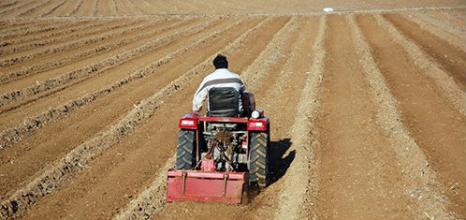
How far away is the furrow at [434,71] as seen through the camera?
13246mm

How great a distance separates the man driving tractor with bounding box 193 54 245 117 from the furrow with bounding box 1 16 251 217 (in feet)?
9.02

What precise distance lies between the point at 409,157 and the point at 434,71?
714 cm

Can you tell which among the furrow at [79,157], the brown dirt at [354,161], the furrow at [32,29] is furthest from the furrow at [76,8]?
the brown dirt at [354,161]

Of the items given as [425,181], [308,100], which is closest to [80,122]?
[308,100]

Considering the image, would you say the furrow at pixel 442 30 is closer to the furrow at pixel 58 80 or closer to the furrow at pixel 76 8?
the furrow at pixel 58 80

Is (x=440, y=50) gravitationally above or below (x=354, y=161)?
above

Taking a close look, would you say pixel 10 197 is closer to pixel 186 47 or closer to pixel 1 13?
pixel 186 47

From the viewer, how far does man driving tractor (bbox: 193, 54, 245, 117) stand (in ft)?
26.5

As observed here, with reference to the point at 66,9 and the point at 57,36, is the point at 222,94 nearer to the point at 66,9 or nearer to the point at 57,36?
the point at 57,36

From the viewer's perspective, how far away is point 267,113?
1270 cm

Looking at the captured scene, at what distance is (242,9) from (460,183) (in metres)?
30.4

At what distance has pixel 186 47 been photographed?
2188cm

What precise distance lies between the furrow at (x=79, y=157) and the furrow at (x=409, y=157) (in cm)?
495

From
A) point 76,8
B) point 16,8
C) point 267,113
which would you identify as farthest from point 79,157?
point 76,8
